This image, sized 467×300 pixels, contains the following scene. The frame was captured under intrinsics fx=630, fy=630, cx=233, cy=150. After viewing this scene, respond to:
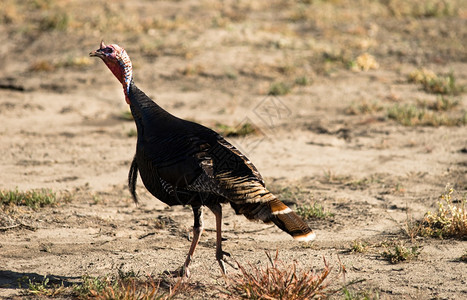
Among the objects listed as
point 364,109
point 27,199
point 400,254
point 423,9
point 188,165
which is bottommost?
point 400,254

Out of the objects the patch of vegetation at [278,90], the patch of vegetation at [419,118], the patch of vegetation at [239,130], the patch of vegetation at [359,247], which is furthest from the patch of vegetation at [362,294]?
the patch of vegetation at [278,90]

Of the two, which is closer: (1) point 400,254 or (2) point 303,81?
(1) point 400,254

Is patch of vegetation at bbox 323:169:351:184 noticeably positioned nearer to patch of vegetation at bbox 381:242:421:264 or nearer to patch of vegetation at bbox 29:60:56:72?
patch of vegetation at bbox 381:242:421:264

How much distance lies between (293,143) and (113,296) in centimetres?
503

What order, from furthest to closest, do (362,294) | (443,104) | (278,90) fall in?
1. (278,90)
2. (443,104)
3. (362,294)

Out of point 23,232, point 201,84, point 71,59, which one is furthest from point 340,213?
point 71,59

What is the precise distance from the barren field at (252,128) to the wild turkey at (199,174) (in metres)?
0.56

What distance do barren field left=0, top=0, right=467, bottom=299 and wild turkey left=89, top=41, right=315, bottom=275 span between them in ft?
1.82

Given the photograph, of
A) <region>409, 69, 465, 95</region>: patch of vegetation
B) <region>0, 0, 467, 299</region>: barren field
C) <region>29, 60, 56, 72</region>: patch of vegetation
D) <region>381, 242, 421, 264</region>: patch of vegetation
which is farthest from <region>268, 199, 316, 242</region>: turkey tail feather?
<region>29, 60, 56, 72</region>: patch of vegetation

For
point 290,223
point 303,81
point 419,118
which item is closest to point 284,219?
point 290,223

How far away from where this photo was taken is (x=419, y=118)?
31.8 ft

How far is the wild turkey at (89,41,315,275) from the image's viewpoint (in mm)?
4660

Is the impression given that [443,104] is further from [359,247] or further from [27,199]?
[27,199]

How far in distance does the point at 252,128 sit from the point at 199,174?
14.9 feet
